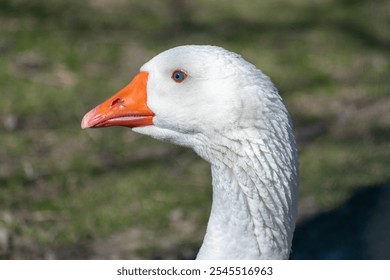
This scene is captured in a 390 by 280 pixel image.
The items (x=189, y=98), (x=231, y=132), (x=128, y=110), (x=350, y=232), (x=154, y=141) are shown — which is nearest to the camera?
(x=231, y=132)

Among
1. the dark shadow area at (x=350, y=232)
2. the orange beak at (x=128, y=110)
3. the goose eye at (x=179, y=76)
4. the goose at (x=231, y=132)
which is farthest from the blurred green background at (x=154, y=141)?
the goose eye at (x=179, y=76)

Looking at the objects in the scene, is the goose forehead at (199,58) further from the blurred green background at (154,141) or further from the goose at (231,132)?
the blurred green background at (154,141)

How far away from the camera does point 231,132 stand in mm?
3828

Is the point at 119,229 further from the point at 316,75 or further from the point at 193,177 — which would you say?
the point at 316,75

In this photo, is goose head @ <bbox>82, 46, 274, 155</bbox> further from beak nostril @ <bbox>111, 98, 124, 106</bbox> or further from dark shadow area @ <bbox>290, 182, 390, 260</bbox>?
dark shadow area @ <bbox>290, 182, 390, 260</bbox>

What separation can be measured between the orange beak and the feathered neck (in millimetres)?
332

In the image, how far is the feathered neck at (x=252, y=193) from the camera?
3832mm

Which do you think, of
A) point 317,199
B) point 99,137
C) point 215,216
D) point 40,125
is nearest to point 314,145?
point 317,199

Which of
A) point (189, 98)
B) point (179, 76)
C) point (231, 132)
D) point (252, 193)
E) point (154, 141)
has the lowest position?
point (252, 193)

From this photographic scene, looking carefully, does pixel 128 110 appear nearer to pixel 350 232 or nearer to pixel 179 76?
pixel 179 76

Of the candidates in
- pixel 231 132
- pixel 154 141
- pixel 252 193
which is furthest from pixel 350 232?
pixel 231 132

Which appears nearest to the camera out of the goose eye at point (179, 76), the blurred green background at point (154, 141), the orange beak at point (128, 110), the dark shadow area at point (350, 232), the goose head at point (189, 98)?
the goose head at point (189, 98)

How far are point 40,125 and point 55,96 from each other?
43cm

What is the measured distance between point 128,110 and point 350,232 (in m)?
2.73
